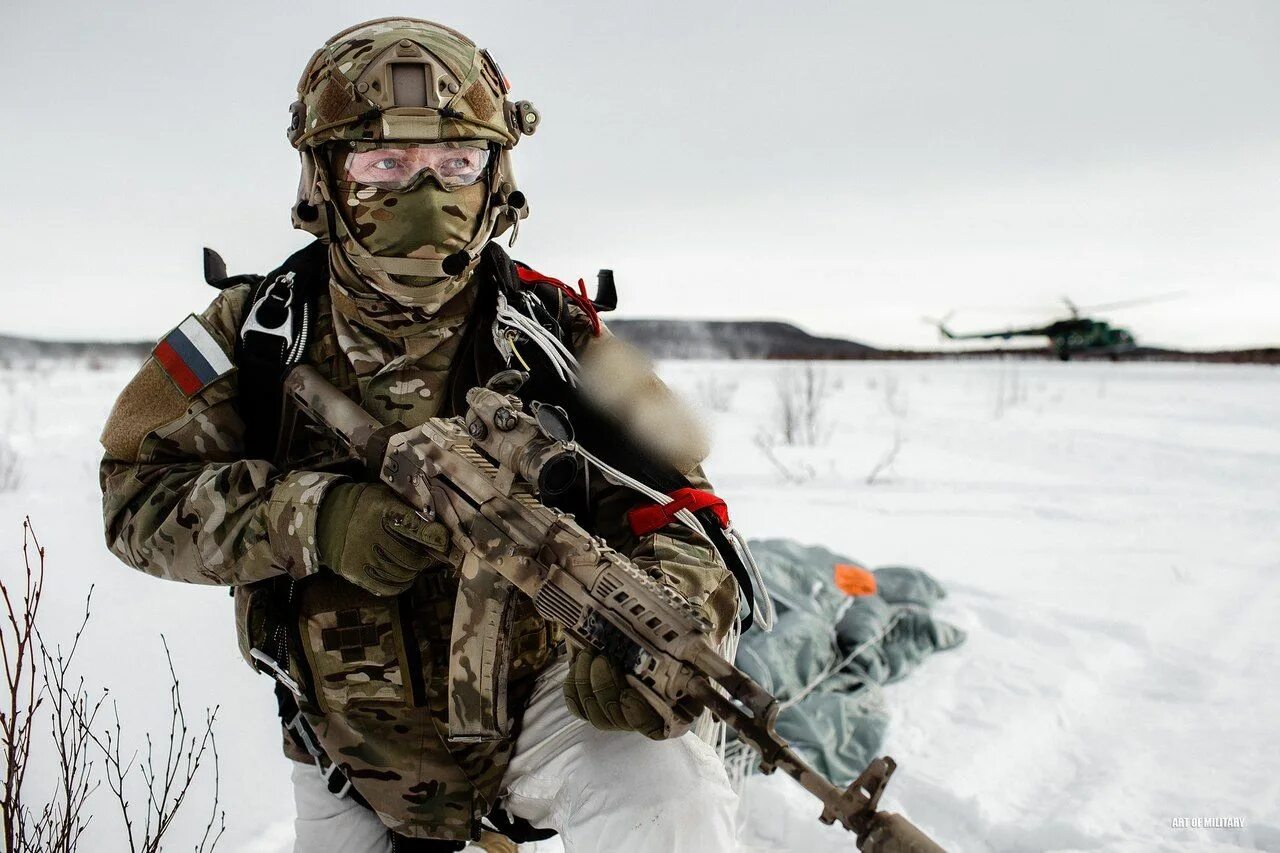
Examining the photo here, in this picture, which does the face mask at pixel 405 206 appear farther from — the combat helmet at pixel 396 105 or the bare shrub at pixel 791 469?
the bare shrub at pixel 791 469

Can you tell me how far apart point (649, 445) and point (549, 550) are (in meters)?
0.45

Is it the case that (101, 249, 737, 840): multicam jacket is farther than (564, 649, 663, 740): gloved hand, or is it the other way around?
(101, 249, 737, 840): multicam jacket

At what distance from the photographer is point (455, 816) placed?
191cm

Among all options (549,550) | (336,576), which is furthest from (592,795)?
(336,576)

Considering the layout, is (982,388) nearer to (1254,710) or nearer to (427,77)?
(1254,710)

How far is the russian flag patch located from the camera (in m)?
1.85

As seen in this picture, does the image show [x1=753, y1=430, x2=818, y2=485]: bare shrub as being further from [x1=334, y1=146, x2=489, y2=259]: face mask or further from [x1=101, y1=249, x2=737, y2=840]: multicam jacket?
[x1=334, y1=146, x2=489, y2=259]: face mask

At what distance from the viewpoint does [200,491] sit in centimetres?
175

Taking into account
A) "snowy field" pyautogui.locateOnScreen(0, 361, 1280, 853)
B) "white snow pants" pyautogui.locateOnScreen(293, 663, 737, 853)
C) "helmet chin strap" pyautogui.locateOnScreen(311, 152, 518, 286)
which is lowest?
"snowy field" pyautogui.locateOnScreen(0, 361, 1280, 853)

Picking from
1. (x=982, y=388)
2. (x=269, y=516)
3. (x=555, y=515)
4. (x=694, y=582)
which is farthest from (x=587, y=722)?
(x=982, y=388)

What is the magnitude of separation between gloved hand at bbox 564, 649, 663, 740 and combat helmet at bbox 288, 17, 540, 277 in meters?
0.95

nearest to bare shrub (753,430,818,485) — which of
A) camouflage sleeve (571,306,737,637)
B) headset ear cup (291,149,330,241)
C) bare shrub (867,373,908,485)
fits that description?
bare shrub (867,373,908,485)

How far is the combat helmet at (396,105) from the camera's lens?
1.84 metres

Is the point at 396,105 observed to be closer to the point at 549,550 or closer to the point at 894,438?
the point at 549,550
